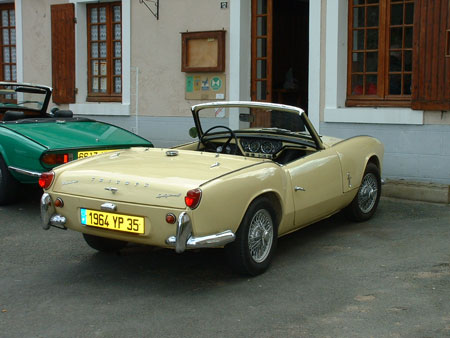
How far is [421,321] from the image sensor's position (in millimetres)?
4031

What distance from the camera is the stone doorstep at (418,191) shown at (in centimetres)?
807

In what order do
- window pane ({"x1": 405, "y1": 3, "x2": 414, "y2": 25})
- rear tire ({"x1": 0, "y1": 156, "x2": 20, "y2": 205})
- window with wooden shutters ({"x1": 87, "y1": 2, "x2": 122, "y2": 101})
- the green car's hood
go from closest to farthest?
the green car's hood, rear tire ({"x1": 0, "y1": 156, "x2": 20, "y2": 205}), window pane ({"x1": 405, "y1": 3, "x2": 414, "y2": 25}), window with wooden shutters ({"x1": 87, "y1": 2, "x2": 122, "y2": 101})

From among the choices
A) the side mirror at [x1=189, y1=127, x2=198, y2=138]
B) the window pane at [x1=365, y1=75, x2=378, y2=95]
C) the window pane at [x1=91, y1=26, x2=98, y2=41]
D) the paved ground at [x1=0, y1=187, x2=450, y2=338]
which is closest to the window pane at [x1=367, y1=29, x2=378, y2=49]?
the window pane at [x1=365, y1=75, x2=378, y2=95]

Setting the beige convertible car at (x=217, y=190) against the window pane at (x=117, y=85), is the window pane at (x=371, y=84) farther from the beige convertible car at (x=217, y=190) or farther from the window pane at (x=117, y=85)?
the window pane at (x=117, y=85)

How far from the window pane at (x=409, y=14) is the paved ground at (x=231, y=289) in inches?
148

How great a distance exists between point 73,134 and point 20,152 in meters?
0.72

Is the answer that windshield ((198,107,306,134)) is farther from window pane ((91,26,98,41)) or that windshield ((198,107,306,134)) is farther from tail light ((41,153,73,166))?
window pane ((91,26,98,41))

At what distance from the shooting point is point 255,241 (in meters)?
4.96

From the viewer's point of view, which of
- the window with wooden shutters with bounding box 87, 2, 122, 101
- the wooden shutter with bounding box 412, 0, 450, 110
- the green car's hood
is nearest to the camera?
the green car's hood

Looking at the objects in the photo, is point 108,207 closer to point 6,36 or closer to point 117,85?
point 117,85

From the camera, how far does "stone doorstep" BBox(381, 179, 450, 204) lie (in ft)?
26.5

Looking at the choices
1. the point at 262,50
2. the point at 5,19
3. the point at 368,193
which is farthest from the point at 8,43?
the point at 368,193

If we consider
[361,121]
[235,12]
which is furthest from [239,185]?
[235,12]

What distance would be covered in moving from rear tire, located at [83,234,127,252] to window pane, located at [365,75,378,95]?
207 inches
